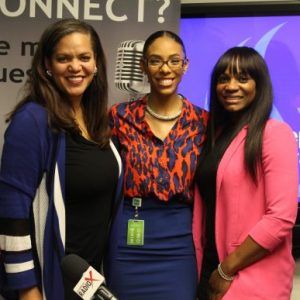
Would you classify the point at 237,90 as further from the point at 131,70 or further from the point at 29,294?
the point at 29,294

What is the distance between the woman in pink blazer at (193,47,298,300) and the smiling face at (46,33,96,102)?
20.8 inches

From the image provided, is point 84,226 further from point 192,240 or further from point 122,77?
point 122,77

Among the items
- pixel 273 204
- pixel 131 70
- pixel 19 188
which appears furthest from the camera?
pixel 131 70

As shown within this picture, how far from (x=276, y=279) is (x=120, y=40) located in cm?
136

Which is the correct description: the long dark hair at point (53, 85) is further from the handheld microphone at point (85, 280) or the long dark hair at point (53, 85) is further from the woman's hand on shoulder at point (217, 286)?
the woman's hand on shoulder at point (217, 286)

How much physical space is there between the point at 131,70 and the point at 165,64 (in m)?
0.49

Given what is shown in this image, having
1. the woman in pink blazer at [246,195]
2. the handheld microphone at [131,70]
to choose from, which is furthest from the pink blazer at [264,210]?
the handheld microphone at [131,70]

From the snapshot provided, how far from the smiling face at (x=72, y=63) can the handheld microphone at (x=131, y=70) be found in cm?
58

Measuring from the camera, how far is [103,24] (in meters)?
2.36

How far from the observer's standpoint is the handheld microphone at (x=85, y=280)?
104 cm

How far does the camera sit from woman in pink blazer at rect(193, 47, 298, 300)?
1666 millimetres

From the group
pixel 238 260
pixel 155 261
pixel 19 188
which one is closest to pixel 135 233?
pixel 155 261

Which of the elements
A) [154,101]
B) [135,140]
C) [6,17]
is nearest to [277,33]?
[154,101]

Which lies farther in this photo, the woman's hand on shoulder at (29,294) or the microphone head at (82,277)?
the woman's hand on shoulder at (29,294)
